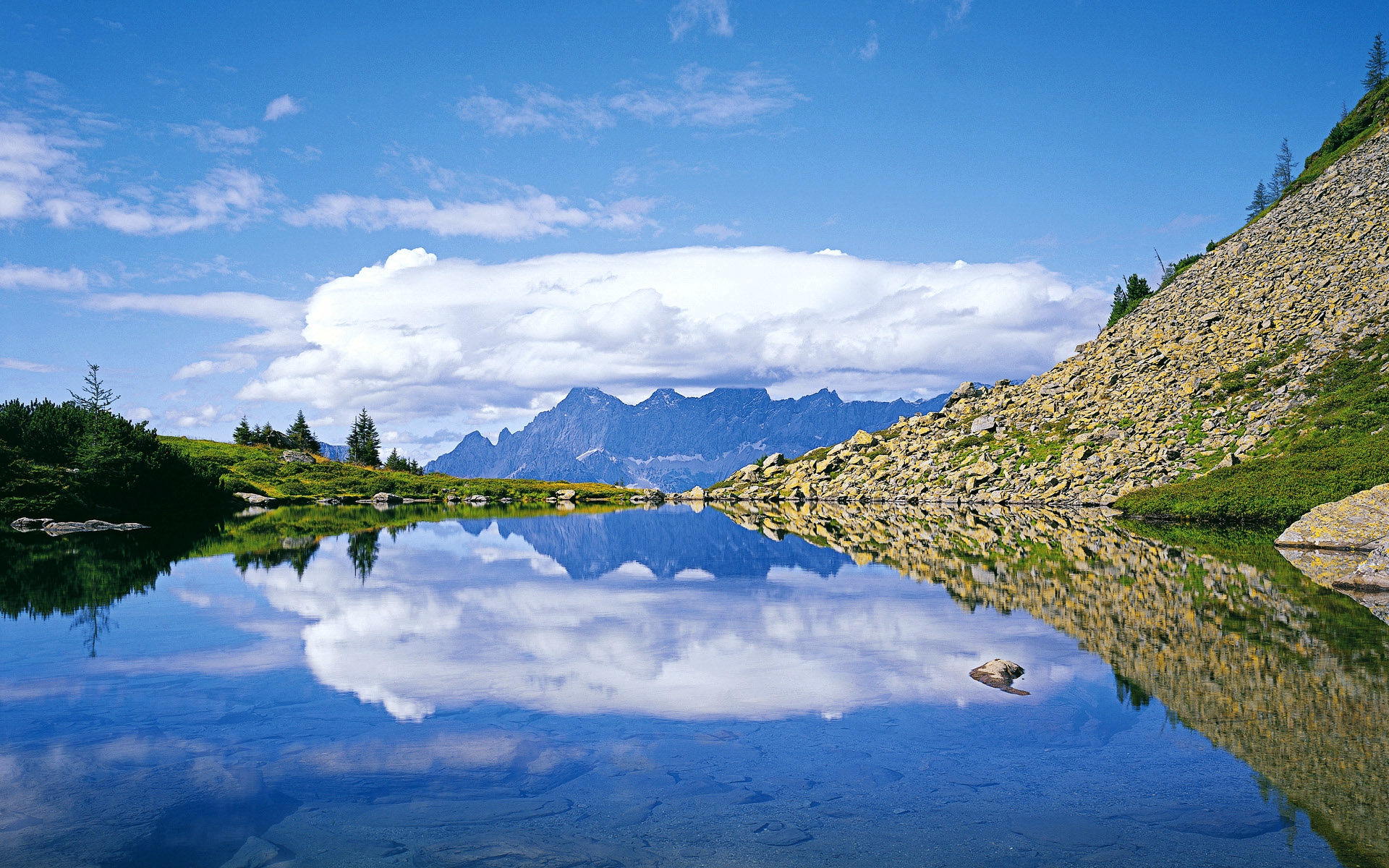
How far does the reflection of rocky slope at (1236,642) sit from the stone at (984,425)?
63398mm

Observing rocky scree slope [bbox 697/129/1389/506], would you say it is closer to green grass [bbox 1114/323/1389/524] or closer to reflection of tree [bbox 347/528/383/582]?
green grass [bbox 1114/323/1389/524]

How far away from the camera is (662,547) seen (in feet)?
165

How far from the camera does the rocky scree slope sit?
74.3 metres

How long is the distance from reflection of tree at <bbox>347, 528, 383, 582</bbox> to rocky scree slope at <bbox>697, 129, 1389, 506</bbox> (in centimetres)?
6382

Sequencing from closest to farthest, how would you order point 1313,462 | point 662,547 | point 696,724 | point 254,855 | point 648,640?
1. point 254,855
2. point 696,724
3. point 648,640
4. point 662,547
5. point 1313,462

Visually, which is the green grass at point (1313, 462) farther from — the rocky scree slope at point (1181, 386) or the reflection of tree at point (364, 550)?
the reflection of tree at point (364, 550)

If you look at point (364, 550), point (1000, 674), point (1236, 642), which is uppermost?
→ point (364, 550)

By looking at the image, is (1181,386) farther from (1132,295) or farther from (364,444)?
(364,444)

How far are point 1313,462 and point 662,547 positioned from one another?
148 feet

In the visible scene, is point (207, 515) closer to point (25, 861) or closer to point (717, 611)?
point (717, 611)

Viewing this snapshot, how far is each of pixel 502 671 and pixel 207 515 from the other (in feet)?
250

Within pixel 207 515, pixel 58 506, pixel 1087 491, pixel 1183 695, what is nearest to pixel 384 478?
pixel 207 515

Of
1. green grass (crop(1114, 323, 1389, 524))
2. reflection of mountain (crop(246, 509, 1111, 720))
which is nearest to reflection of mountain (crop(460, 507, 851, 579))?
reflection of mountain (crop(246, 509, 1111, 720))

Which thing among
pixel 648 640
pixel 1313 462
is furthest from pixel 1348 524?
pixel 648 640
